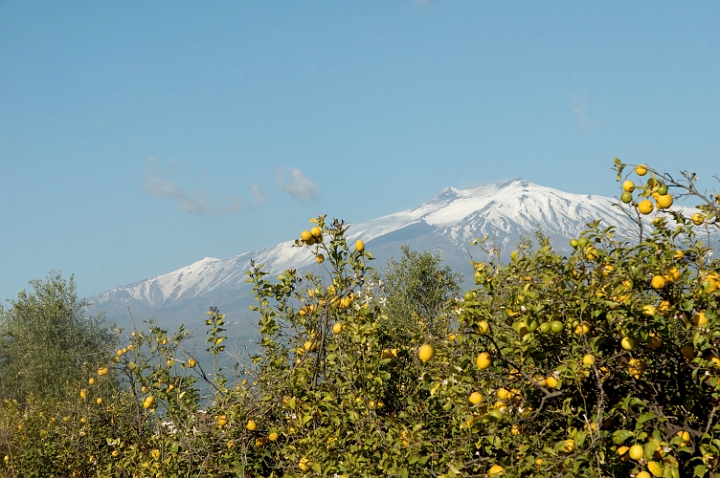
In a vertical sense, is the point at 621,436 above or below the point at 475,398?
below

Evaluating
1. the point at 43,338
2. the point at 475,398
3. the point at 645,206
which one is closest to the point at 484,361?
the point at 475,398

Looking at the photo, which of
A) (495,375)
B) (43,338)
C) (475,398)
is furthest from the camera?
(43,338)

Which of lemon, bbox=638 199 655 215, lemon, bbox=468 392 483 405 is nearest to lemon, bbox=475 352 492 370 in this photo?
lemon, bbox=468 392 483 405

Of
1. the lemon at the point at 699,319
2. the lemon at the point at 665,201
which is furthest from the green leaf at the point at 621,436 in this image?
the lemon at the point at 665,201

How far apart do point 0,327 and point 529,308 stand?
35.4 m

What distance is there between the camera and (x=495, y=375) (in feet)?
11.1

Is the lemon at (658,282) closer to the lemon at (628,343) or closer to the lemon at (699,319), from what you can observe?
the lemon at (699,319)

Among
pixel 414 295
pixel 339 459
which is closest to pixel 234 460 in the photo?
pixel 339 459

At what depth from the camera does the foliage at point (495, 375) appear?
299cm

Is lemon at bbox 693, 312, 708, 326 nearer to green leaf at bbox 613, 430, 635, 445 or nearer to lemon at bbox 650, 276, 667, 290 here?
lemon at bbox 650, 276, 667, 290

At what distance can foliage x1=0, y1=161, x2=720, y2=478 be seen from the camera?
2988mm

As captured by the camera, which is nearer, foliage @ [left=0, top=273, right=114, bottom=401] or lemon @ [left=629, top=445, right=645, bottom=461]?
lemon @ [left=629, top=445, right=645, bottom=461]

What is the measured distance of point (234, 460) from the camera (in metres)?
5.30

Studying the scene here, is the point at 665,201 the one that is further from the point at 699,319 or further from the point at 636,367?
the point at 636,367
